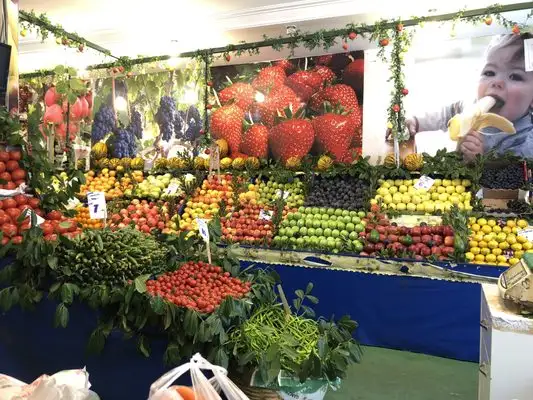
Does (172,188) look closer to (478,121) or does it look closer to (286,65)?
(286,65)

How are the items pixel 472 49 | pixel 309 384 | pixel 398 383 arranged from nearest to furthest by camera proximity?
pixel 309 384, pixel 398 383, pixel 472 49

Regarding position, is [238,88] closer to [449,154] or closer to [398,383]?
[449,154]

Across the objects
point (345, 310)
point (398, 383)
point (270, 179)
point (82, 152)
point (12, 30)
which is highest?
point (12, 30)

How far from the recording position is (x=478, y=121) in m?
5.90

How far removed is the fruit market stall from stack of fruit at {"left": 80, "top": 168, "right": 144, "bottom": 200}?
0.13 ft

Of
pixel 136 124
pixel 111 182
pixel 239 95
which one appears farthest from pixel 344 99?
pixel 111 182

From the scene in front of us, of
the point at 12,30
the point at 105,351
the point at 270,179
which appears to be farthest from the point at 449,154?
the point at 12,30

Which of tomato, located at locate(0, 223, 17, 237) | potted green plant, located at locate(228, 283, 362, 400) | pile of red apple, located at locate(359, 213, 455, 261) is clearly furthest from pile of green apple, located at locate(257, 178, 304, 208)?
potted green plant, located at locate(228, 283, 362, 400)

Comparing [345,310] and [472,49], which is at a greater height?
[472,49]

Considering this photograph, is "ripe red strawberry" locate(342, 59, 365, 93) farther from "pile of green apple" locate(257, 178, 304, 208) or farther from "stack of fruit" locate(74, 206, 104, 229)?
"stack of fruit" locate(74, 206, 104, 229)

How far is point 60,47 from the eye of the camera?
25.4 feet

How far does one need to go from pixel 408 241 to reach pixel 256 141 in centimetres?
319

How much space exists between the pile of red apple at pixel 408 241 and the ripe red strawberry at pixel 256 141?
258 cm

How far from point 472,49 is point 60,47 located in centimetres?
655
